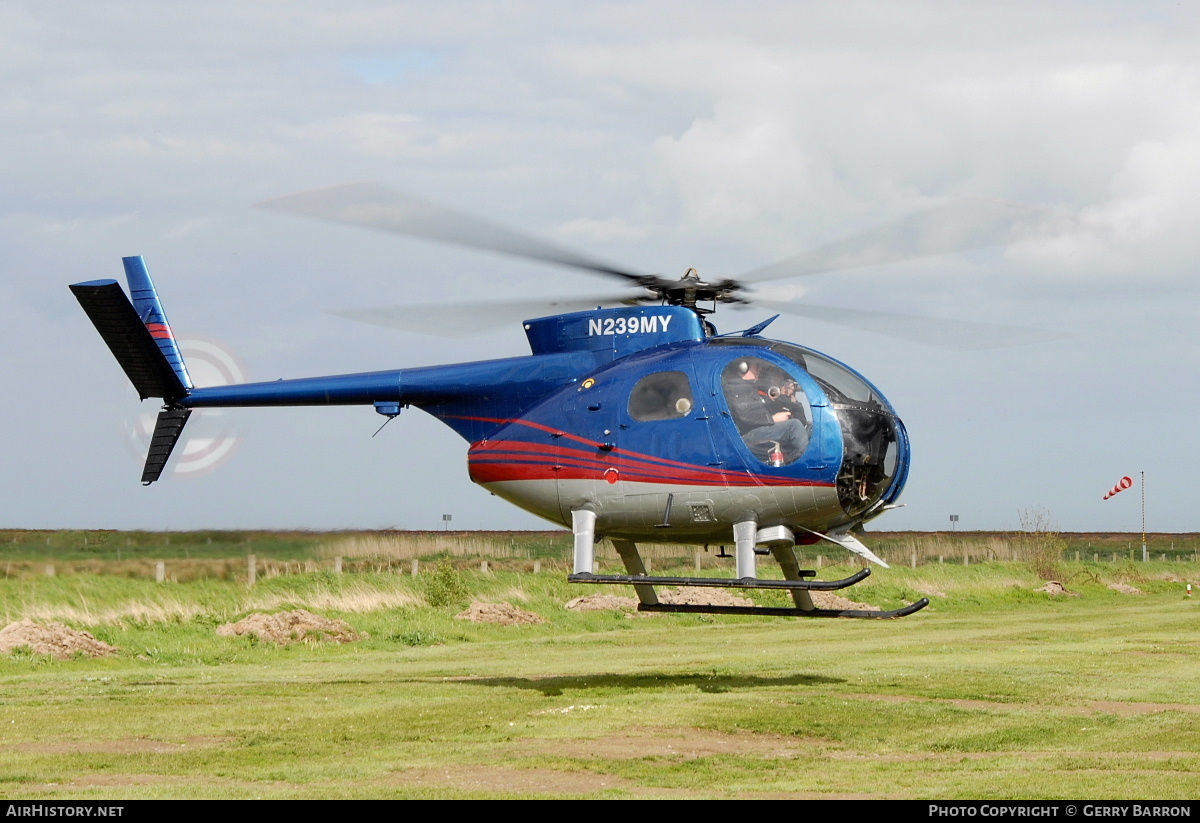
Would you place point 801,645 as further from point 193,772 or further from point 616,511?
point 193,772

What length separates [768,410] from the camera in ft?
54.3

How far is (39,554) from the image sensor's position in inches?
945

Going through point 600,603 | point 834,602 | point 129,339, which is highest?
point 129,339

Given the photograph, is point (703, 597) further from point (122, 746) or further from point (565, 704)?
point (122, 746)

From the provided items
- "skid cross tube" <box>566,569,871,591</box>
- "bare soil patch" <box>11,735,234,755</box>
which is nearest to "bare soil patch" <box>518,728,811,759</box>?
"skid cross tube" <box>566,569,871,591</box>

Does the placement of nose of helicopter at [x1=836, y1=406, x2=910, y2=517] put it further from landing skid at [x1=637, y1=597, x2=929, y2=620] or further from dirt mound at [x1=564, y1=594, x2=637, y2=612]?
dirt mound at [x1=564, y1=594, x2=637, y2=612]

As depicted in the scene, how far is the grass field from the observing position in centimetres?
1261

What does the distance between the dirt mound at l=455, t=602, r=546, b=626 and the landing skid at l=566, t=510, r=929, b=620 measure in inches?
510

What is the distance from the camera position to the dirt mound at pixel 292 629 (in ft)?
88.5

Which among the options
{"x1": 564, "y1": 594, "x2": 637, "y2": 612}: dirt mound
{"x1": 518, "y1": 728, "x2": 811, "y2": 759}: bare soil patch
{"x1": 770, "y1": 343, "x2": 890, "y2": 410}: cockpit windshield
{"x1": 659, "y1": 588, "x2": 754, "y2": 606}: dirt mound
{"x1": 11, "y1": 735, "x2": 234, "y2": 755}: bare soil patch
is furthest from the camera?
{"x1": 659, "y1": 588, "x2": 754, "y2": 606}: dirt mound

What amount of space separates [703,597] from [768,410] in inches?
803

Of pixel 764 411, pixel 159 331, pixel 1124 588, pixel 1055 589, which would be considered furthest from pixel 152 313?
pixel 1124 588

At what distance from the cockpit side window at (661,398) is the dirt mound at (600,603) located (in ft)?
58.5
